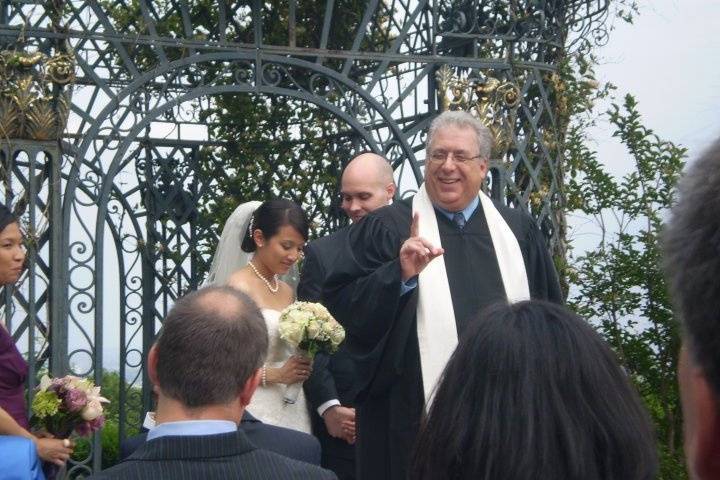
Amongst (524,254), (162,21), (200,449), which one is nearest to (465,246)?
(524,254)

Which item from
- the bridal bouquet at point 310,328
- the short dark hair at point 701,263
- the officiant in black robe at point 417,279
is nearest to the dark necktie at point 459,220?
the officiant in black robe at point 417,279

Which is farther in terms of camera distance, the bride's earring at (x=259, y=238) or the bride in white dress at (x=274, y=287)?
the bride's earring at (x=259, y=238)

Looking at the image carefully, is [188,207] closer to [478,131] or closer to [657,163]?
[657,163]

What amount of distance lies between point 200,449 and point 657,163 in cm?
489

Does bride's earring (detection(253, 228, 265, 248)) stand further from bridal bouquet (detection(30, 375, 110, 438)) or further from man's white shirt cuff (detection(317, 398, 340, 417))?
bridal bouquet (detection(30, 375, 110, 438))

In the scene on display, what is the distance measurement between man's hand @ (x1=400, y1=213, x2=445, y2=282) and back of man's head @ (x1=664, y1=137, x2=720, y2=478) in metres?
3.39

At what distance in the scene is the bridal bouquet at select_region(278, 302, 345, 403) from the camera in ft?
17.6

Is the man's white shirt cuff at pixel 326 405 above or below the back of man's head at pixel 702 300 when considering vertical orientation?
below

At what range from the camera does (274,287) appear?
604 centimetres

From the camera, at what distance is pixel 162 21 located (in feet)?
26.4

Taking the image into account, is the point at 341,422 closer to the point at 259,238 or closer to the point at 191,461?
the point at 259,238

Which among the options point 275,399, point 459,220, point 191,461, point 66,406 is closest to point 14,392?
point 66,406

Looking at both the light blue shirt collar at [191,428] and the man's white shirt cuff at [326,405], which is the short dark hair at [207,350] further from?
the man's white shirt cuff at [326,405]

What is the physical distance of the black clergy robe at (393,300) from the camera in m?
4.92
